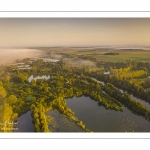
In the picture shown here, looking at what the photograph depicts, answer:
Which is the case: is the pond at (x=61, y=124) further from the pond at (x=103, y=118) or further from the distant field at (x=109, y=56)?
the distant field at (x=109, y=56)

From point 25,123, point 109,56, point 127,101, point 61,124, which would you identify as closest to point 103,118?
point 127,101

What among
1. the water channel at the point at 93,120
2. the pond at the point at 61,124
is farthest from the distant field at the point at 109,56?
the pond at the point at 61,124
